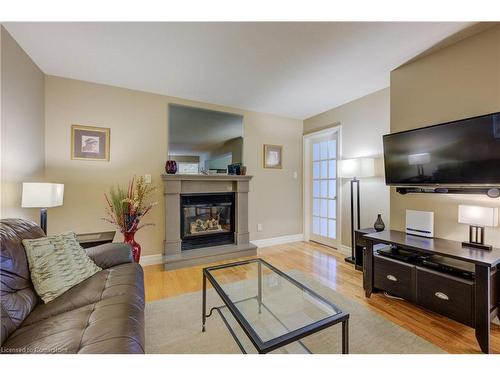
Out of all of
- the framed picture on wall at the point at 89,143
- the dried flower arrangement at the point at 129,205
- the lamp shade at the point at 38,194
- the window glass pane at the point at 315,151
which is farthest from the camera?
the window glass pane at the point at 315,151

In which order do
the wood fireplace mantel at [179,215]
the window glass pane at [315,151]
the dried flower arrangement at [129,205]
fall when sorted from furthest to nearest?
the window glass pane at [315,151] < the wood fireplace mantel at [179,215] < the dried flower arrangement at [129,205]

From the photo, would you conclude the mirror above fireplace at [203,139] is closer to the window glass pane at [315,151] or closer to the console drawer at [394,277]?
the window glass pane at [315,151]

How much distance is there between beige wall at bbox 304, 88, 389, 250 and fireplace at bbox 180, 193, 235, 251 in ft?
5.90

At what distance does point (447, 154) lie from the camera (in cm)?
190

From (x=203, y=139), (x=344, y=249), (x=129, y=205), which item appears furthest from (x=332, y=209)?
(x=129, y=205)

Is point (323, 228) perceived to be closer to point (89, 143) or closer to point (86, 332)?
point (86, 332)

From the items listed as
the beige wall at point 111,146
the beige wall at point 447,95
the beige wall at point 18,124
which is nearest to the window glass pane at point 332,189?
the beige wall at point 447,95

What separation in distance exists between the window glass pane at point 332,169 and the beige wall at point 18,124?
12.7 feet

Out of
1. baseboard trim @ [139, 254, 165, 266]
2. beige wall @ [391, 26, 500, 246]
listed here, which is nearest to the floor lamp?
beige wall @ [391, 26, 500, 246]

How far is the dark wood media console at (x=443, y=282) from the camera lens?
145 cm

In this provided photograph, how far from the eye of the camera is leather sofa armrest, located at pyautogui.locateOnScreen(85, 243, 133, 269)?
1735mm

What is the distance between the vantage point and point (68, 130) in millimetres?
2596

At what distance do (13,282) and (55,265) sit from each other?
0.21 m
